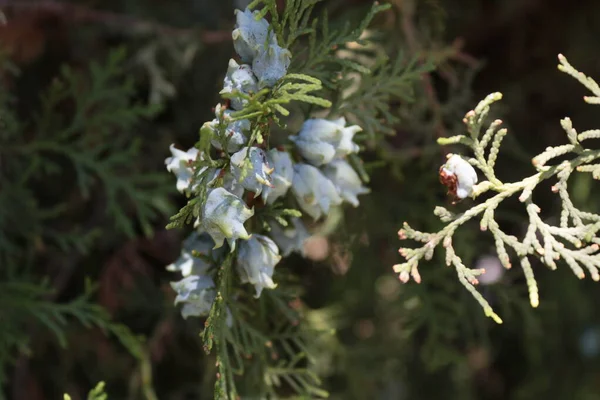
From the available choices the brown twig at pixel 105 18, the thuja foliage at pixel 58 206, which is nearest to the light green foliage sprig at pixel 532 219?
the thuja foliage at pixel 58 206

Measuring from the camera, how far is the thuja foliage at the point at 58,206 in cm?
107

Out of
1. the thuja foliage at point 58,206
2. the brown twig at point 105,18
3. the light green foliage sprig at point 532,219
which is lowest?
the light green foliage sprig at point 532,219

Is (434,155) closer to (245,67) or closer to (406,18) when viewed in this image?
(406,18)

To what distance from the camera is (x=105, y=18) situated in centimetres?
134

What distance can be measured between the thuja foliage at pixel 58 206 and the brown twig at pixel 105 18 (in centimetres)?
12

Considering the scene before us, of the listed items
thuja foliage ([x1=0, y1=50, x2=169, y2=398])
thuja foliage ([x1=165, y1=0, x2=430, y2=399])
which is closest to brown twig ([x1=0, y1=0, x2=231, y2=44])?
thuja foliage ([x1=0, y1=50, x2=169, y2=398])

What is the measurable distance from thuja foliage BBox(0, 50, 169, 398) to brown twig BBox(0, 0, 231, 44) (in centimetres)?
12

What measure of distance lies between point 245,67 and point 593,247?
0.40 metres

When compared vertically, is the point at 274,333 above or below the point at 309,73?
below

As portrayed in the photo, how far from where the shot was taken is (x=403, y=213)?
1256 mm

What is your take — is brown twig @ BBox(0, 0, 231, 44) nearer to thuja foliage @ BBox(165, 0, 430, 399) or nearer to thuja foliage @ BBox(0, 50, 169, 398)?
thuja foliage @ BBox(0, 50, 169, 398)

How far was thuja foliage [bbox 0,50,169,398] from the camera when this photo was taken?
42.3 inches

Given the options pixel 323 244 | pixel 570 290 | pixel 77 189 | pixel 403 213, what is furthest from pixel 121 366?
pixel 570 290

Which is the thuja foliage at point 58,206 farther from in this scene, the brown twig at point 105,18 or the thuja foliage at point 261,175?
the thuja foliage at point 261,175
